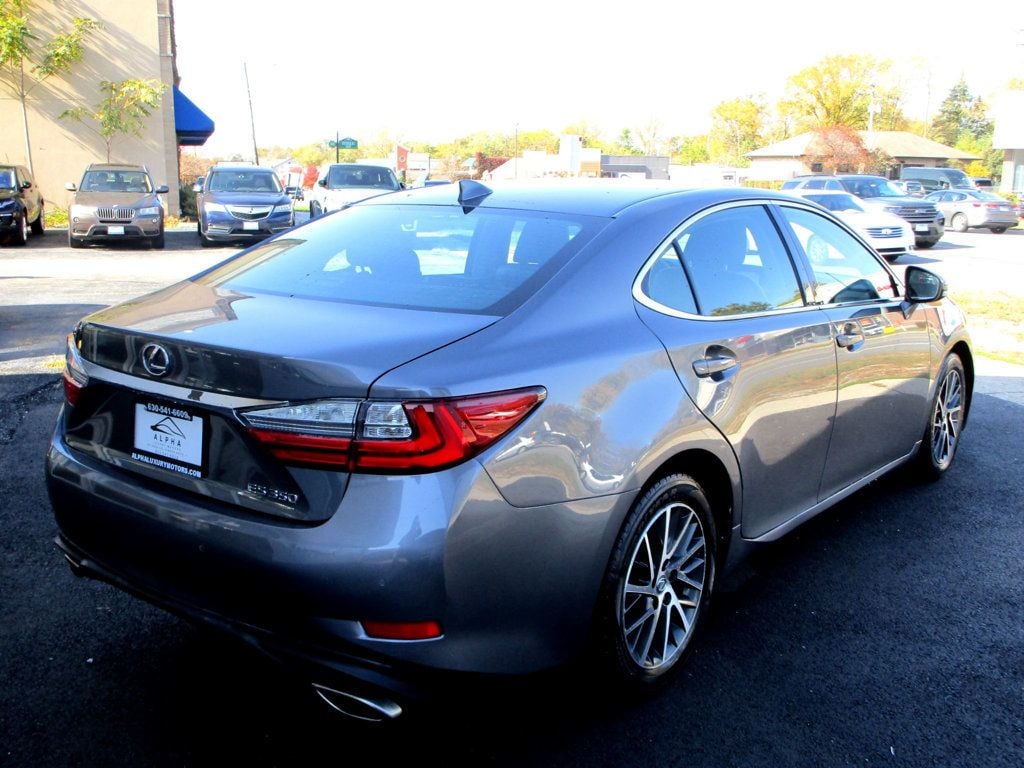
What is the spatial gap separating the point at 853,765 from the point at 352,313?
79.8 inches

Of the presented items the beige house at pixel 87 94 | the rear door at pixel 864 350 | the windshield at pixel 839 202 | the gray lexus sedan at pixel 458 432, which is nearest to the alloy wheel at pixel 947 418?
the rear door at pixel 864 350

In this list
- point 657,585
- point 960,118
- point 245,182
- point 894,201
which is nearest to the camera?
point 657,585

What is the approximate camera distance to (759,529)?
3.64 m

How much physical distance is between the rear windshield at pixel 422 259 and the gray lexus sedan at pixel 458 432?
1 centimetres

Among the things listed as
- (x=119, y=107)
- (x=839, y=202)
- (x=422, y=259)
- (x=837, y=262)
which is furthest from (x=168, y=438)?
(x=119, y=107)

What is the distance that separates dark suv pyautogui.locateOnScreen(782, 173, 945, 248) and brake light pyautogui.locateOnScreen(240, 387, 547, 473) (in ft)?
71.7

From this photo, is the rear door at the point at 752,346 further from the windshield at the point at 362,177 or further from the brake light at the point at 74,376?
the windshield at the point at 362,177

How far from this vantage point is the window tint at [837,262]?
413cm

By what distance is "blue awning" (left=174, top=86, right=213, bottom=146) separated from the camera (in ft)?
99.8

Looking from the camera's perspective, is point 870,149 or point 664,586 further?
point 870,149

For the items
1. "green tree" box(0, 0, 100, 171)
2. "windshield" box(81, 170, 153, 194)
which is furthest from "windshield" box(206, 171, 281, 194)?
"green tree" box(0, 0, 100, 171)

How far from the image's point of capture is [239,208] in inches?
776

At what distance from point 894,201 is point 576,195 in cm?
2154

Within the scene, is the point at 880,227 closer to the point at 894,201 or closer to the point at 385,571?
the point at 894,201
